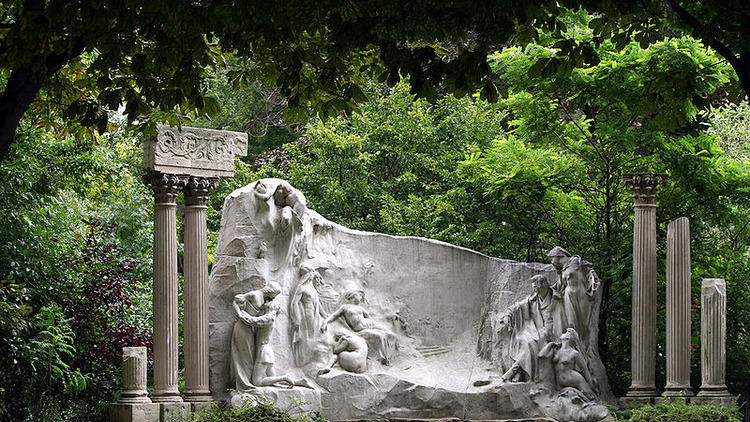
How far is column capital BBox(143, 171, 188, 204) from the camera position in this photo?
52.7 ft

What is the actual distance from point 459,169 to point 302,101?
14.0 meters

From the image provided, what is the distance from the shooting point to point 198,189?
16.6 metres

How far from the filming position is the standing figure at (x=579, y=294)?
1708cm

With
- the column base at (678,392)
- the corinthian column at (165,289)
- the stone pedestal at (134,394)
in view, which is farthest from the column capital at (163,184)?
the column base at (678,392)

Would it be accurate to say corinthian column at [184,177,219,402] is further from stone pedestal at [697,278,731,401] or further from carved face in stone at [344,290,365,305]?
stone pedestal at [697,278,731,401]

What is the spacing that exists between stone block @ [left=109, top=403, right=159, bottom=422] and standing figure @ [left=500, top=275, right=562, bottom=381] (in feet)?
18.2

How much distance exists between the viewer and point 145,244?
27078 mm

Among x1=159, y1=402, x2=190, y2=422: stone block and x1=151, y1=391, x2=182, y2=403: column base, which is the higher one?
x1=151, y1=391, x2=182, y2=403: column base

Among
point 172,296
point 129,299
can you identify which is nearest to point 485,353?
point 172,296

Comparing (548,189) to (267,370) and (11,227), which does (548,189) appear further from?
(11,227)

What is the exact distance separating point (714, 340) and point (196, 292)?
8584 millimetres

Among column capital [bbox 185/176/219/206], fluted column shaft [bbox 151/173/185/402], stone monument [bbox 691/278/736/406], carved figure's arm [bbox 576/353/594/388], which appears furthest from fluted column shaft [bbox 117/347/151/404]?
stone monument [bbox 691/278/736/406]

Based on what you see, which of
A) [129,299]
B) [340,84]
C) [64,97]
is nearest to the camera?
[340,84]

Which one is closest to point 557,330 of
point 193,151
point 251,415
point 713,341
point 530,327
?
point 530,327
